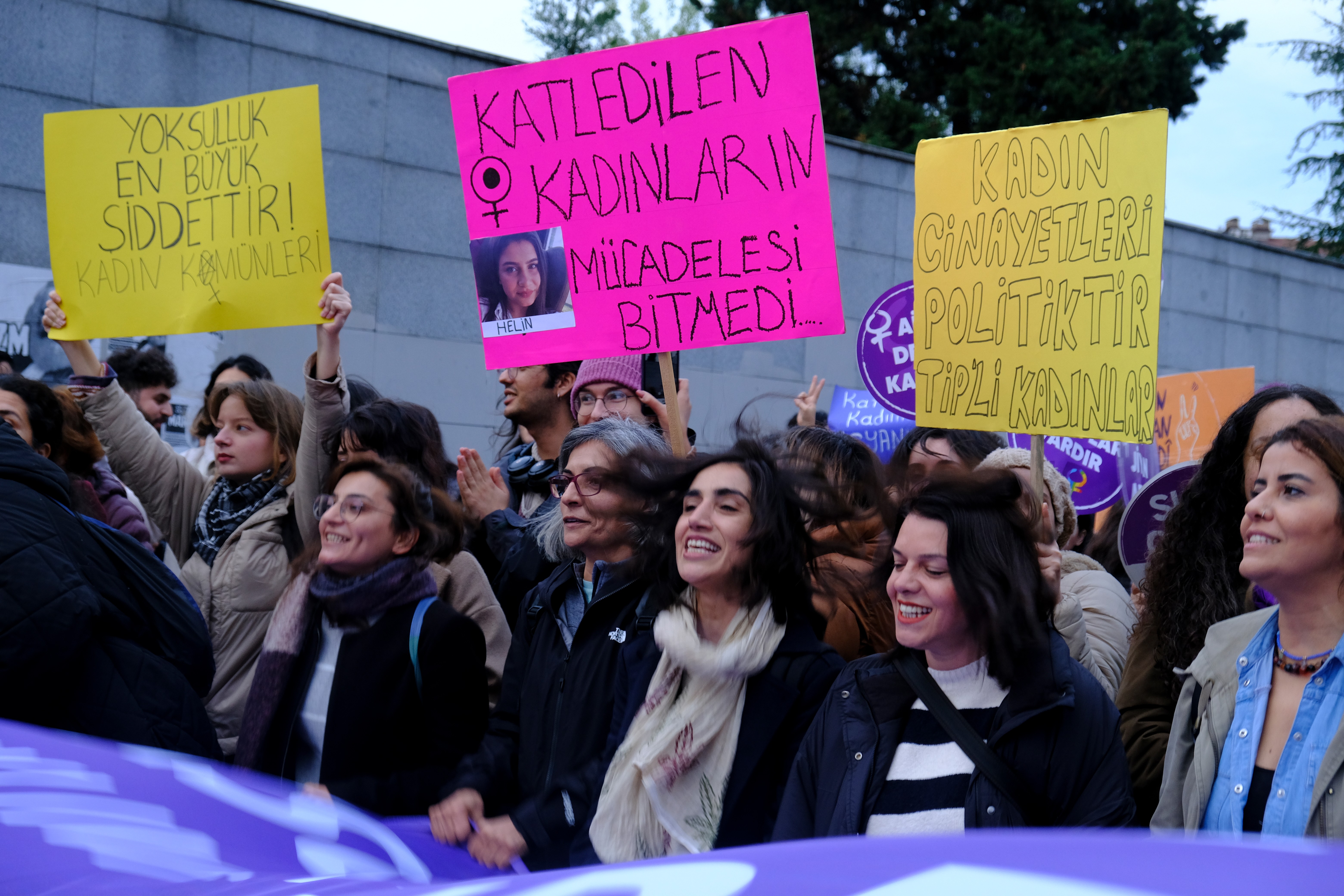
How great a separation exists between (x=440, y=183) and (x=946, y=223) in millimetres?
5498

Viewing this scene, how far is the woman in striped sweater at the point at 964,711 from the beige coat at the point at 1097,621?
1.55 ft

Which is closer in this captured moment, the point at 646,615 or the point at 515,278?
the point at 646,615

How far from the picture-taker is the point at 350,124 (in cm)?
834

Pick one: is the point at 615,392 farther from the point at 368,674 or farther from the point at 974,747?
the point at 974,747

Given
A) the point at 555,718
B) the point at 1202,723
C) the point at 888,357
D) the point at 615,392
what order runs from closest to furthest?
the point at 1202,723
the point at 555,718
the point at 615,392
the point at 888,357

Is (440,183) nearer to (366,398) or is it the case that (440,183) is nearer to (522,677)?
(366,398)

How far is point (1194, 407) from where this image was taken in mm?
6910

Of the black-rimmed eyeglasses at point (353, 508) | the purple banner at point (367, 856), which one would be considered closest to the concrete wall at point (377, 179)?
the black-rimmed eyeglasses at point (353, 508)

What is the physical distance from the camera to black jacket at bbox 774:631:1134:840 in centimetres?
220

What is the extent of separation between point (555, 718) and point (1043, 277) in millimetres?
1976

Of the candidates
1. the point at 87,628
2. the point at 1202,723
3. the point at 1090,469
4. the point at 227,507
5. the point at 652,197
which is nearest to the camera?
the point at 1202,723

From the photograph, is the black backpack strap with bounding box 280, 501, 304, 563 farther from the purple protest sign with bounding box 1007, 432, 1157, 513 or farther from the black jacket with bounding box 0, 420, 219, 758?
the purple protest sign with bounding box 1007, 432, 1157, 513

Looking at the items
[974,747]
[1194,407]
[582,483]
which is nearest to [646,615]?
[582,483]

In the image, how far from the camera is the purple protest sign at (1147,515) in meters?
3.55
